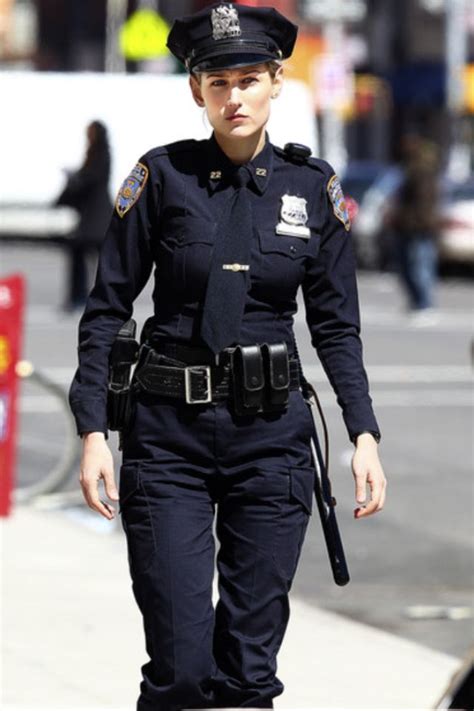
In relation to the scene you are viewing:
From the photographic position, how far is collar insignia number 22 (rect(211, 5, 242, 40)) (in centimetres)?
446

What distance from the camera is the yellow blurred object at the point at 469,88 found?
50.1 metres

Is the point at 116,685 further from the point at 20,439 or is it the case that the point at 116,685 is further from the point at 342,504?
the point at 20,439

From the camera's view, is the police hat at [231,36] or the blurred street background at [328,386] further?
the blurred street background at [328,386]

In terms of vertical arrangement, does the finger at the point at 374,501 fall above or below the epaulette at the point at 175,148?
below

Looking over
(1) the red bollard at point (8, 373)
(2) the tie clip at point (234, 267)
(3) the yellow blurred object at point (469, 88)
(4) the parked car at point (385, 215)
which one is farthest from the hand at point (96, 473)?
(3) the yellow blurred object at point (469, 88)

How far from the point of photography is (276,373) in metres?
4.49

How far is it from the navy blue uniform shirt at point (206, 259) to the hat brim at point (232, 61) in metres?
0.18

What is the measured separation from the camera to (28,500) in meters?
10.4

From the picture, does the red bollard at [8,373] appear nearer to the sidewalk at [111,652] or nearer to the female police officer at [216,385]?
the sidewalk at [111,652]

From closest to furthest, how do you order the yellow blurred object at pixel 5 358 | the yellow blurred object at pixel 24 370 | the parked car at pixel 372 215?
the yellow blurred object at pixel 5 358 < the yellow blurred object at pixel 24 370 < the parked car at pixel 372 215

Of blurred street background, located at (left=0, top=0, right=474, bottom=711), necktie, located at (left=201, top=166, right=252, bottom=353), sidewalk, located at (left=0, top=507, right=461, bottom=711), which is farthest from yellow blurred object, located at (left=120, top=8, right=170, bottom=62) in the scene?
necktie, located at (left=201, top=166, right=252, bottom=353)

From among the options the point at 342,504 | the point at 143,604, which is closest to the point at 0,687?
the point at 143,604

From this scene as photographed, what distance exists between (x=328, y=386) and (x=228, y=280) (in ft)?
38.0

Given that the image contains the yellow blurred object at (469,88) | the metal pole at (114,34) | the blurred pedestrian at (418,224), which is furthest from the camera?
the metal pole at (114,34)
